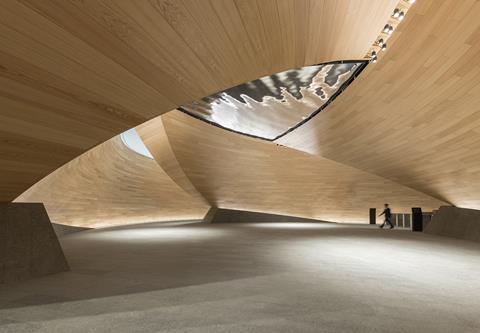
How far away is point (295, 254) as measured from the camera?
17.5ft

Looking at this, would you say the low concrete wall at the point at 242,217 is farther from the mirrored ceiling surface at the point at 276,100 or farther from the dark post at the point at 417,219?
the mirrored ceiling surface at the point at 276,100

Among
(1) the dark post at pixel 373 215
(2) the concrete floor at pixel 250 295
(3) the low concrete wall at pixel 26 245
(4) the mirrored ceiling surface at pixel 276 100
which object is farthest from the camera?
(1) the dark post at pixel 373 215

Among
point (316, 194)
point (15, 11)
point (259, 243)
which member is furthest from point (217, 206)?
point (15, 11)

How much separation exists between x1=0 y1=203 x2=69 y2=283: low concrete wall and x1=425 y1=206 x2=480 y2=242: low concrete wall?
854cm

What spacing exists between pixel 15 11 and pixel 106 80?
92 cm

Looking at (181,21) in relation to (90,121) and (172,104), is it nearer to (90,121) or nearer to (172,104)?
(172,104)

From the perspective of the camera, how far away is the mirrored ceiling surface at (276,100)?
536 centimetres

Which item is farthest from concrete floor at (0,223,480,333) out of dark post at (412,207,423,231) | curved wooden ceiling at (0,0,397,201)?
dark post at (412,207,423,231)

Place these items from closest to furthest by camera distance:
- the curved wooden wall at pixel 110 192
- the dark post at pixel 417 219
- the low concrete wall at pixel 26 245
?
the low concrete wall at pixel 26 245 → the curved wooden wall at pixel 110 192 → the dark post at pixel 417 219

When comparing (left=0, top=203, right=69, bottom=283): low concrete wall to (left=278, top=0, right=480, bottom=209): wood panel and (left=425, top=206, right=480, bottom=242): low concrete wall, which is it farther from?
(left=425, top=206, right=480, bottom=242): low concrete wall

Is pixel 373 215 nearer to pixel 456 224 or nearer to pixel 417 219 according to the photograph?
pixel 417 219

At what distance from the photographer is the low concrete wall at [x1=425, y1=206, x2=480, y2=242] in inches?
305

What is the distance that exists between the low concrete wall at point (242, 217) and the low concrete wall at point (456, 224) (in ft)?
18.5

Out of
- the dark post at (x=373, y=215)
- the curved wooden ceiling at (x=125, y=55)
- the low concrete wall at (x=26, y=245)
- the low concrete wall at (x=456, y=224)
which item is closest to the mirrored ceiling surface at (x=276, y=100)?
the curved wooden ceiling at (x=125, y=55)
